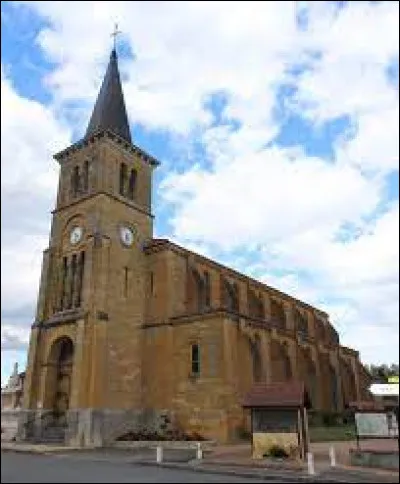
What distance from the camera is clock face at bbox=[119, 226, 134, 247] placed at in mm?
38869

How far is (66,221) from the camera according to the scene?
1585 inches

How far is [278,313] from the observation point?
169 feet

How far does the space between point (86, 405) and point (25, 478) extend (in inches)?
765

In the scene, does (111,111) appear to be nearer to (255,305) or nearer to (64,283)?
(64,283)

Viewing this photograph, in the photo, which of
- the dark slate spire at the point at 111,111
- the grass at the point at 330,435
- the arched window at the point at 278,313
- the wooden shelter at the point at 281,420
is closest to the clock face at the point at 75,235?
the dark slate spire at the point at 111,111

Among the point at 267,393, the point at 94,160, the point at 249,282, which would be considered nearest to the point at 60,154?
the point at 94,160

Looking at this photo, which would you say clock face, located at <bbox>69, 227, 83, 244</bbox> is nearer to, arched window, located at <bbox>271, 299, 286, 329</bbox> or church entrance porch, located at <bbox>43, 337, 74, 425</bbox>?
church entrance porch, located at <bbox>43, 337, 74, 425</bbox>

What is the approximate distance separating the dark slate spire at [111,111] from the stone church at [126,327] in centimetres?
12

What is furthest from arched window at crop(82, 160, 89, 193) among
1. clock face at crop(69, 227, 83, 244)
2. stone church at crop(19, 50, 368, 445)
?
clock face at crop(69, 227, 83, 244)

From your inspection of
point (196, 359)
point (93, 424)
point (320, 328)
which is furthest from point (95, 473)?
point (320, 328)

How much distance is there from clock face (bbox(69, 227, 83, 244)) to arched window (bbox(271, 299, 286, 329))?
20.7m

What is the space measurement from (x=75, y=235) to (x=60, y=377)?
9.98m

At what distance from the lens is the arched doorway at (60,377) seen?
116ft

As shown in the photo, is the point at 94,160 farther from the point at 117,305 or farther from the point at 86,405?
the point at 86,405
